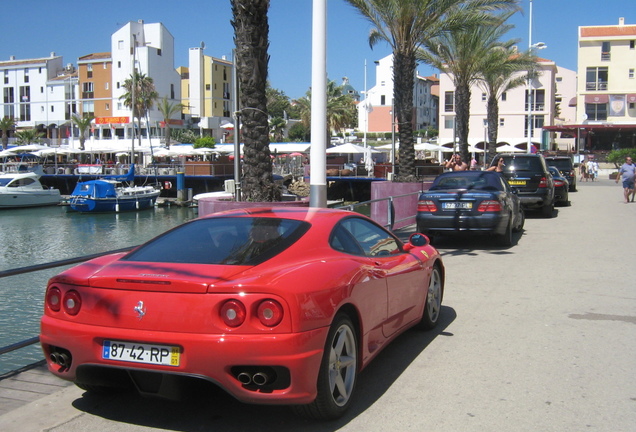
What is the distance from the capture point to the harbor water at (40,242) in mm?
11114

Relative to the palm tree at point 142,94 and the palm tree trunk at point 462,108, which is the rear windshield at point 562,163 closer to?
the palm tree trunk at point 462,108

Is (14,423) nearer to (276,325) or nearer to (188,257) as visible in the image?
(188,257)

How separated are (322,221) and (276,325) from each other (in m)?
1.44

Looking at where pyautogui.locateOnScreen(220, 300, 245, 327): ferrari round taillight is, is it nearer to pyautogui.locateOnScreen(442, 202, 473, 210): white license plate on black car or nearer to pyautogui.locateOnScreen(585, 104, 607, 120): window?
pyautogui.locateOnScreen(442, 202, 473, 210): white license plate on black car

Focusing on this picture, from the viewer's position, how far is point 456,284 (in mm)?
9359

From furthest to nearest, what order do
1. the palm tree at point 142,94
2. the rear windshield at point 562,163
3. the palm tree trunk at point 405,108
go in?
the palm tree at point 142,94, the rear windshield at point 562,163, the palm tree trunk at point 405,108

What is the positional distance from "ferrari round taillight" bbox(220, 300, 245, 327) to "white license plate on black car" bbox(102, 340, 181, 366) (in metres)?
0.36

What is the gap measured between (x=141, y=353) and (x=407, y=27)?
18.5 meters

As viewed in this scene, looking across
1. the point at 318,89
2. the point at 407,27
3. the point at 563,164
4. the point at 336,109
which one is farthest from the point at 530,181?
the point at 336,109

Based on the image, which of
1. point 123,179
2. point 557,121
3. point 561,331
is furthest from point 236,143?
point 557,121

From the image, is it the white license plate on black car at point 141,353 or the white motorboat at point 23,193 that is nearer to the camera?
the white license plate on black car at point 141,353

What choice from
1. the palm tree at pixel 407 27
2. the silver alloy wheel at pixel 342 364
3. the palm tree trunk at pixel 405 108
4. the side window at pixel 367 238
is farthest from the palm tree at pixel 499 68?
the silver alloy wheel at pixel 342 364

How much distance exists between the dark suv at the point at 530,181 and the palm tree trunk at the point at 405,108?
122 inches

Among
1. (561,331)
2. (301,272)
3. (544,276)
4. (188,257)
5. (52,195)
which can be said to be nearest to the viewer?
(301,272)
